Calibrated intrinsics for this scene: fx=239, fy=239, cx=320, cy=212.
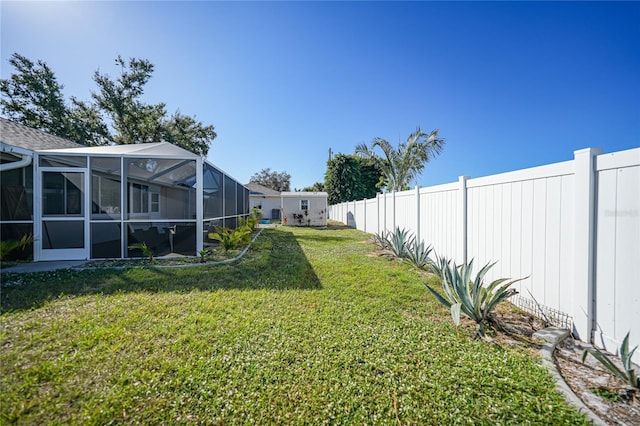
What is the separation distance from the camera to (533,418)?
5.63ft

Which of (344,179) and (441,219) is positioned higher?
(344,179)

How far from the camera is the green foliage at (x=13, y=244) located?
17.4 feet

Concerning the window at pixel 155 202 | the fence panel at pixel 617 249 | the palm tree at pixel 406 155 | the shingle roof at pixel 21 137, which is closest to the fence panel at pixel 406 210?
the fence panel at pixel 617 249

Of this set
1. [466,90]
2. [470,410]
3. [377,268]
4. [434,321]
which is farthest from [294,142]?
[470,410]

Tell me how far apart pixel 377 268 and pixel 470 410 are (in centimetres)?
407

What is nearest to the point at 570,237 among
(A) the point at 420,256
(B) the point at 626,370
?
(B) the point at 626,370

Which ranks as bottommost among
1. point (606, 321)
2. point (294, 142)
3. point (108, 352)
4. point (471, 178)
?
point (108, 352)

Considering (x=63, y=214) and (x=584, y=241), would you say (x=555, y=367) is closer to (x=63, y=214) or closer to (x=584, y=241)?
(x=584, y=241)

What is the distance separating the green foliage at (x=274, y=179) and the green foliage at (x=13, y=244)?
42.6 metres

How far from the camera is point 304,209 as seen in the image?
18.5m

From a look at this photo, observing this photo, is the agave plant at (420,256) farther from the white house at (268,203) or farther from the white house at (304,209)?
the white house at (268,203)

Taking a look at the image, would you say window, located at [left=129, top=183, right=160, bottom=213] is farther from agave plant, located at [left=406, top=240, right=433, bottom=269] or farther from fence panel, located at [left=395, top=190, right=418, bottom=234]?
fence panel, located at [left=395, top=190, right=418, bottom=234]

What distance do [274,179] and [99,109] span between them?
30.9 meters

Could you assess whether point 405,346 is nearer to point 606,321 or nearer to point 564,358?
point 564,358
